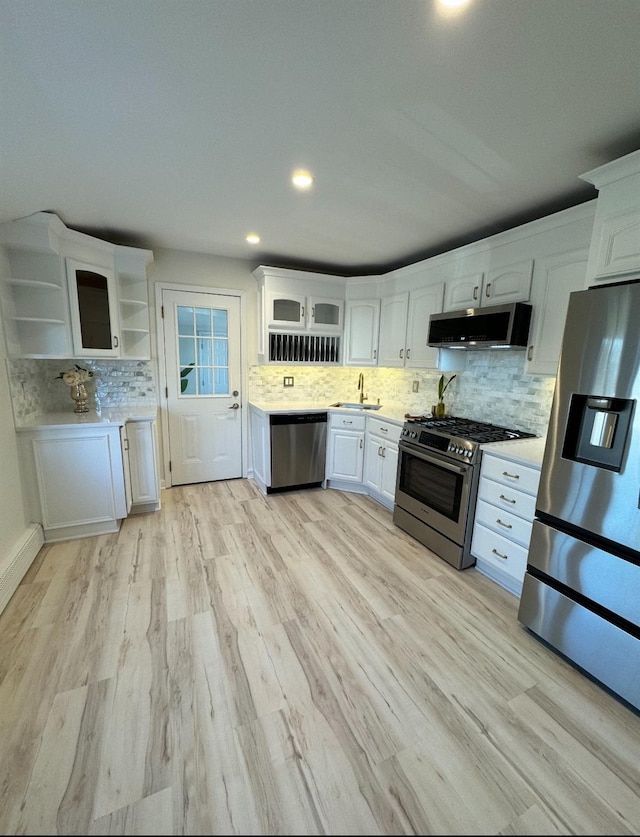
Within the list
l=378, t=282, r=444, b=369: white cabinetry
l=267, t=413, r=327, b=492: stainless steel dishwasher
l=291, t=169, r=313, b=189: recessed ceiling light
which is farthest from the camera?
l=267, t=413, r=327, b=492: stainless steel dishwasher

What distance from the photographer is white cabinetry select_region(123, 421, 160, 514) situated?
9.17 ft

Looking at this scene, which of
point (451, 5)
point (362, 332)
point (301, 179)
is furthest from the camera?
point (362, 332)

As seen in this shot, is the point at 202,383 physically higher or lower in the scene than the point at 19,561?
higher

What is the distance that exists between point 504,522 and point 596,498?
2.15 ft

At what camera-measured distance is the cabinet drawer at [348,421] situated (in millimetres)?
3412

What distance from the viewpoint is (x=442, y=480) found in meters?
2.38

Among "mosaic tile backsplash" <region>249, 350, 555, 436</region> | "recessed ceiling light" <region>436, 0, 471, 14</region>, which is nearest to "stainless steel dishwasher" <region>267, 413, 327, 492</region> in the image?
"mosaic tile backsplash" <region>249, 350, 555, 436</region>

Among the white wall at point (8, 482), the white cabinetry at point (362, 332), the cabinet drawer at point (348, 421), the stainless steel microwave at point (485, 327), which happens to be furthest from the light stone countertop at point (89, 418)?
the stainless steel microwave at point (485, 327)

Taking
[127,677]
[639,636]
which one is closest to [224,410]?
[127,677]

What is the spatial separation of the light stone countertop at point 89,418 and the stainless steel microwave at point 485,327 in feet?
8.18

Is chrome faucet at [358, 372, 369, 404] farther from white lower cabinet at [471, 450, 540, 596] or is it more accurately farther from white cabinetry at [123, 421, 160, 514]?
white cabinetry at [123, 421, 160, 514]

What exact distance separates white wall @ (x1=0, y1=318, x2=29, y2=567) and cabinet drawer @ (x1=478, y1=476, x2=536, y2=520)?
9.78ft

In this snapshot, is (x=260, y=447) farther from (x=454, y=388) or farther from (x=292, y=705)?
(x=292, y=705)

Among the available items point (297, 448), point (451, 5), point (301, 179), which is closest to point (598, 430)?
point (451, 5)
